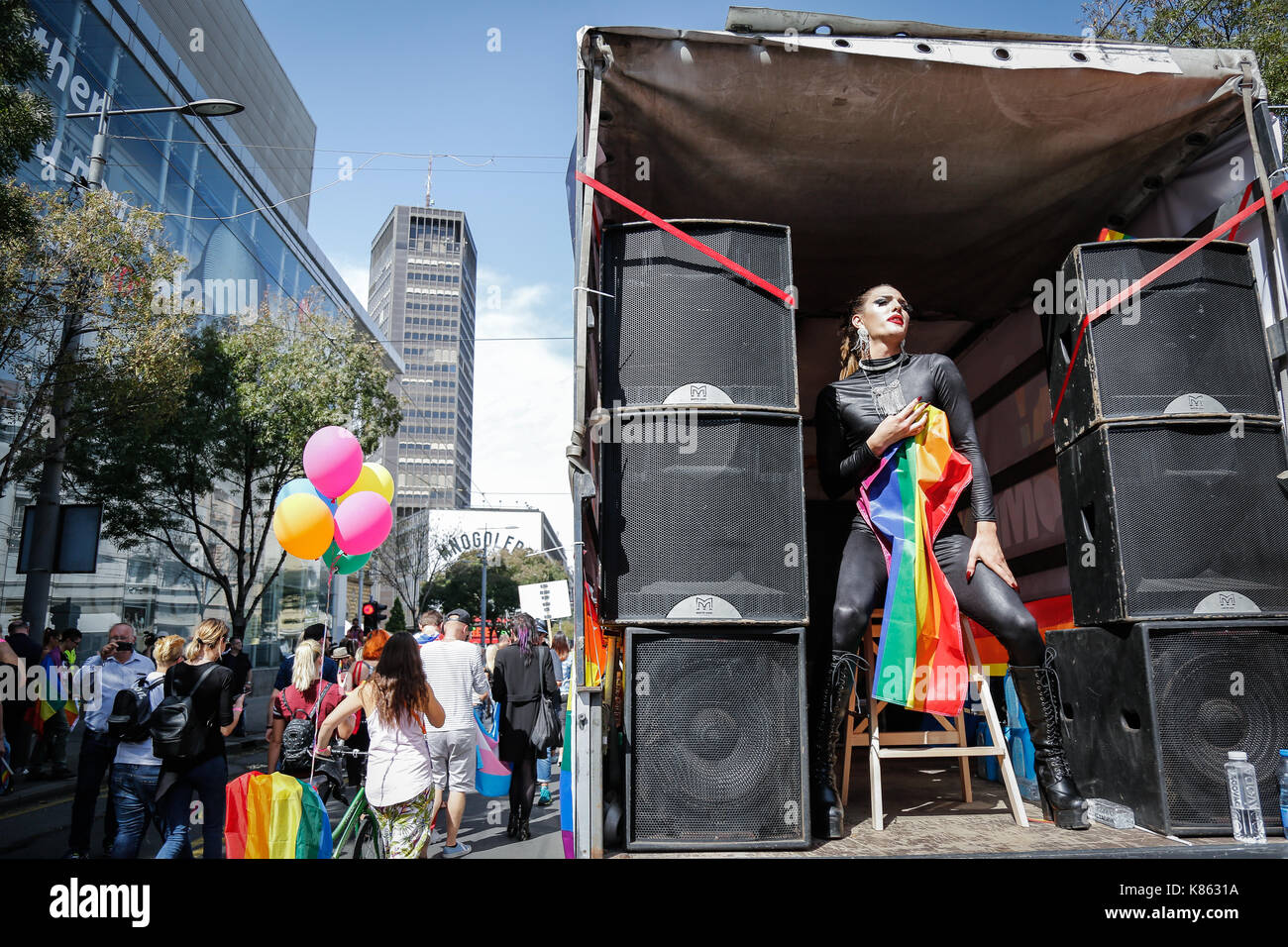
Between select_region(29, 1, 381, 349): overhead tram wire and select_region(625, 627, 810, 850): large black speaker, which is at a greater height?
select_region(29, 1, 381, 349): overhead tram wire

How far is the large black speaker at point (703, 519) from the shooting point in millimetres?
3102

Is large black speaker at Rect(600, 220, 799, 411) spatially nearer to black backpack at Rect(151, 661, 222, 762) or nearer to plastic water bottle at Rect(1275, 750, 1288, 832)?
plastic water bottle at Rect(1275, 750, 1288, 832)

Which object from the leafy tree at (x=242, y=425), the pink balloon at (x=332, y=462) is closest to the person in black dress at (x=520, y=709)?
the pink balloon at (x=332, y=462)

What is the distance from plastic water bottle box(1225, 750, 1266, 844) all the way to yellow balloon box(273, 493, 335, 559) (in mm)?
7123

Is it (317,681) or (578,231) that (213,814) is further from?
(578,231)

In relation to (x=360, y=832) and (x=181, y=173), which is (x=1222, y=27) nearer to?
(x=360, y=832)

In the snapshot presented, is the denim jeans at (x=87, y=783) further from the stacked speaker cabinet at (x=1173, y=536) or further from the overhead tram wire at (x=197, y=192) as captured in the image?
the overhead tram wire at (x=197, y=192)

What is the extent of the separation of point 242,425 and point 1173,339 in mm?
17125

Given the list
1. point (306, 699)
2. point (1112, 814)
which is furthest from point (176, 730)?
point (1112, 814)

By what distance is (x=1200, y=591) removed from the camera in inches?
126

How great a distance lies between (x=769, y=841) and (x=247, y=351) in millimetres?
17145

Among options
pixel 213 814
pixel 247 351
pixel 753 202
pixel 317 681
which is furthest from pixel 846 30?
pixel 247 351

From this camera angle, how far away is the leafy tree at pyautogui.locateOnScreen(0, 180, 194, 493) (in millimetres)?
10266

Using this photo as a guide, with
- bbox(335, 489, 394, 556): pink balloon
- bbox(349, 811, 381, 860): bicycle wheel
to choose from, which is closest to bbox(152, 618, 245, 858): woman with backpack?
bbox(349, 811, 381, 860): bicycle wheel
